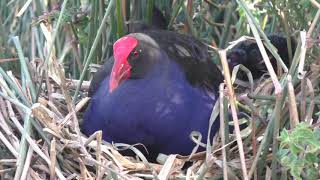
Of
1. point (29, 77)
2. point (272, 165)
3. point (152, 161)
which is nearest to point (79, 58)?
point (29, 77)

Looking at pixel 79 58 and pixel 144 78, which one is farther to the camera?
pixel 79 58

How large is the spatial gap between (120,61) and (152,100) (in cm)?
13

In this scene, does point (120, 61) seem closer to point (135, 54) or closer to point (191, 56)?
point (135, 54)

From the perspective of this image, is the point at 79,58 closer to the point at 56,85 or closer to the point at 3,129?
the point at 56,85

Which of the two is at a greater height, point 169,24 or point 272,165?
point 169,24

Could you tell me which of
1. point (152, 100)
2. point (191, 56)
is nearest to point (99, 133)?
point (152, 100)

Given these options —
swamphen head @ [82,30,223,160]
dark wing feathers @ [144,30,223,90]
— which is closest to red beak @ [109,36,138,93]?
swamphen head @ [82,30,223,160]

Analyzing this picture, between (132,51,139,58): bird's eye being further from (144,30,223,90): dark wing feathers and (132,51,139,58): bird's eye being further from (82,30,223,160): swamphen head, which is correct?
(144,30,223,90): dark wing feathers

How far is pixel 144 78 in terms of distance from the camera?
2.02 metres

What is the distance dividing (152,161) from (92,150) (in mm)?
179

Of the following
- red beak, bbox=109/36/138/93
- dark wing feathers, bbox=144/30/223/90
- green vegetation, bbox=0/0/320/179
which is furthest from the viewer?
dark wing feathers, bbox=144/30/223/90

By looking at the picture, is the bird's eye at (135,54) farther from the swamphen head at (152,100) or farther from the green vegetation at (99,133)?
the green vegetation at (99,133)

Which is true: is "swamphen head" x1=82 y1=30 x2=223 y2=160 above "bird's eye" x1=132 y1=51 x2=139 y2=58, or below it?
below

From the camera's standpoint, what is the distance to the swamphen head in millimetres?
1964
